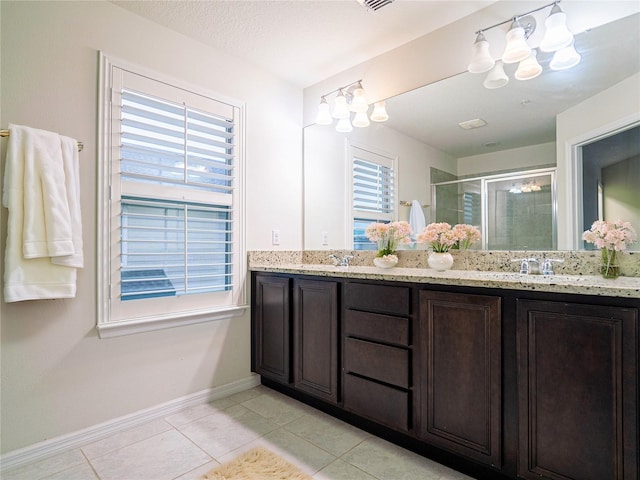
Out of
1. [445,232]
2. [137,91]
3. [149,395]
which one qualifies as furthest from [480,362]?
[137,91]

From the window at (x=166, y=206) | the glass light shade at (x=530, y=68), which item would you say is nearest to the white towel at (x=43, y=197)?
the window at (x=166, y=206)

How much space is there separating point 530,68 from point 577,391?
62.7 inches

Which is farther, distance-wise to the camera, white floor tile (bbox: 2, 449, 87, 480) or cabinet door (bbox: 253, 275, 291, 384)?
cabinet door (bbox: 253, 275, 291, 384)

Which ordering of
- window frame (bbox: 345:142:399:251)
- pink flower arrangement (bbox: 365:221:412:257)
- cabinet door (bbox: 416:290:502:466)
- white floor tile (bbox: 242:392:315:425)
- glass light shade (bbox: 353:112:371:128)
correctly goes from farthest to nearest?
glass light shade (bbox: 353:112:371:128)
window frame (bbox: 345:142:399:251)
pink flower arrangement (bbox: 365:221:412:257)
white floor tile (bbox: 242:392:315:425)
cabinet door (bbox: 416:290:502:466)

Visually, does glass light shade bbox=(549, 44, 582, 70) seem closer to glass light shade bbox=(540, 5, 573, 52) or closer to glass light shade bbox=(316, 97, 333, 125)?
glass light shade bbox=(540, 5, 573, 52)

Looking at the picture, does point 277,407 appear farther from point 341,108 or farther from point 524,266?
point 341,108

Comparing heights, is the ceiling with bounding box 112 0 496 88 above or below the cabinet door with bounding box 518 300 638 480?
above

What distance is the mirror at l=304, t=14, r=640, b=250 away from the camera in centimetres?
167

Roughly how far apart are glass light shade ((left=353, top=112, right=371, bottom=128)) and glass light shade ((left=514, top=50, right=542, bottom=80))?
1.03 m

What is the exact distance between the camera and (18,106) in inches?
67.3

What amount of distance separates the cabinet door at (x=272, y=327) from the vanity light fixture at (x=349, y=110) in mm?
1306

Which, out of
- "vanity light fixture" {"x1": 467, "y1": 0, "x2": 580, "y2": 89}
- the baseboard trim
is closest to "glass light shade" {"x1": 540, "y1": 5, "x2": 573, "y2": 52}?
"vanity light fixture" {"x1": 467, "y1": 0, "x2": 580, "y2": 89}

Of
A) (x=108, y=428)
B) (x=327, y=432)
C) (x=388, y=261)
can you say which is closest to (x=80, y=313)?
(x=108, y=428)

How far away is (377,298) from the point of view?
1.85m
